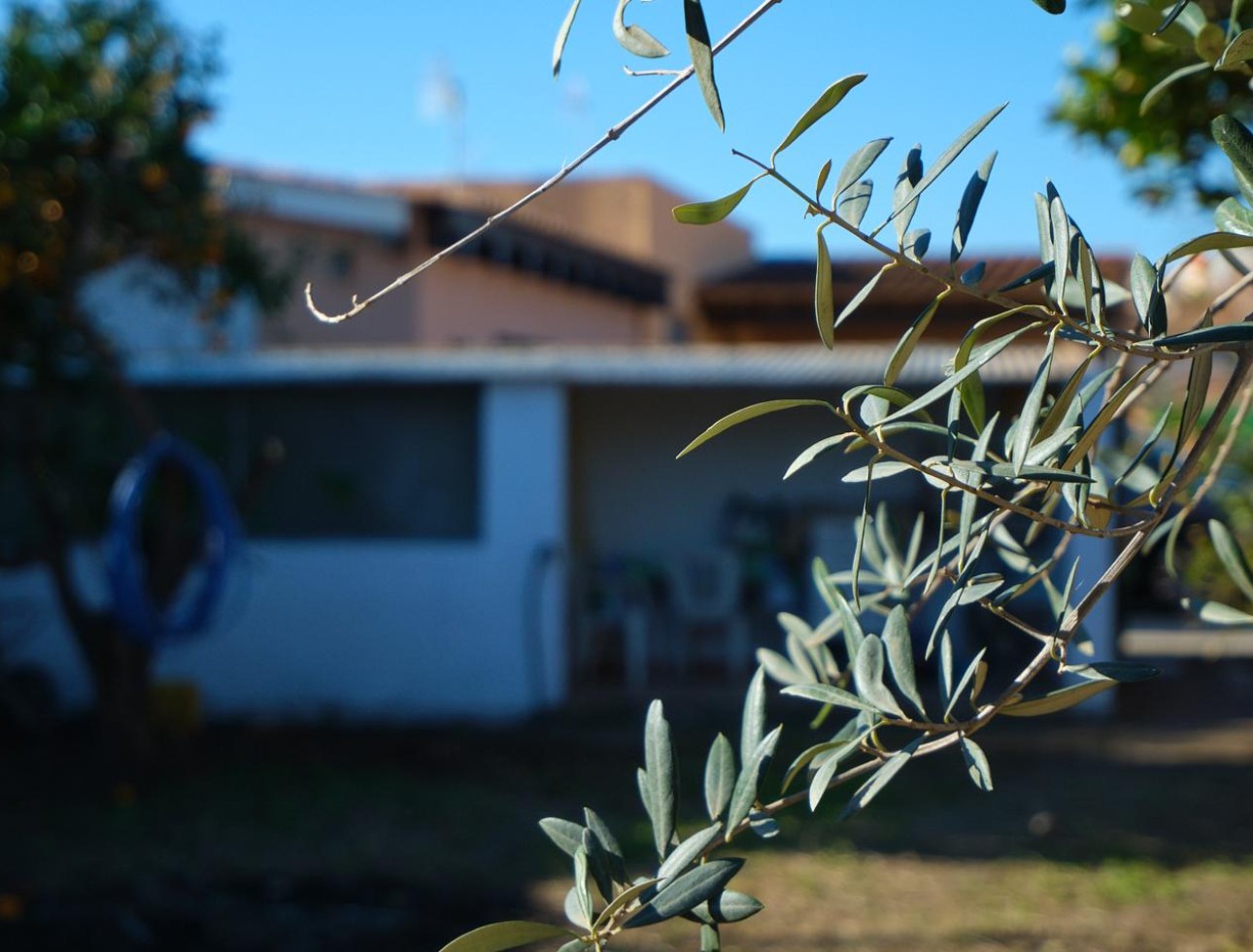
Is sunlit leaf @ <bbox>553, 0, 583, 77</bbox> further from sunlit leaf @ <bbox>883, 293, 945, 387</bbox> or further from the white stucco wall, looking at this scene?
the white stucco wall

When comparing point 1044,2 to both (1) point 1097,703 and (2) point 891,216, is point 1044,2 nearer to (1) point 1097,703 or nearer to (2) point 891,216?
(2) point 891,216

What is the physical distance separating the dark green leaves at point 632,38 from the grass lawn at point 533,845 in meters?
4.25

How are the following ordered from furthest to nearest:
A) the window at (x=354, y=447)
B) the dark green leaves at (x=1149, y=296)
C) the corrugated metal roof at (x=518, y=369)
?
the window at (x=354, y=447)
the corrugated metal roof at (x=518, y=369)
the dark green leaves at (x=1149, y=296)

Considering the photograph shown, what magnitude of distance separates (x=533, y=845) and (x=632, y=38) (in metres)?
5.58

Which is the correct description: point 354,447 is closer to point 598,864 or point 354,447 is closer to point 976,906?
point 976,906

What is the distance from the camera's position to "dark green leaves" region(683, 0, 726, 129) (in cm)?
130

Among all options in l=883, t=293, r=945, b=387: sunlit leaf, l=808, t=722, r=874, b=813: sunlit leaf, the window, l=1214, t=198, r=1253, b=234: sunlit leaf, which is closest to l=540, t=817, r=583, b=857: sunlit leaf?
l=808, t=722, r=874, b=813: sunlit leaf

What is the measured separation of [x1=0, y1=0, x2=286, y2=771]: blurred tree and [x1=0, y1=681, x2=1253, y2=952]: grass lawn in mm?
1096

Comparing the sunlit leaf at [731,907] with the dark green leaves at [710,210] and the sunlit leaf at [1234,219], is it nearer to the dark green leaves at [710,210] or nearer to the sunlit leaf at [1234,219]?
the dark green leaves at [710,210]

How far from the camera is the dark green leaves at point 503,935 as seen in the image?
139cm

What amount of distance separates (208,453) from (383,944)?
5.65m

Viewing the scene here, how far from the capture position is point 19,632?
9.95 metres

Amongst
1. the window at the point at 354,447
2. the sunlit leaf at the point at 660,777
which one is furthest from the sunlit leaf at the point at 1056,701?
the window at the point at 354,447

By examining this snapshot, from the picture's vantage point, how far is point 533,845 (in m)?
6.54
